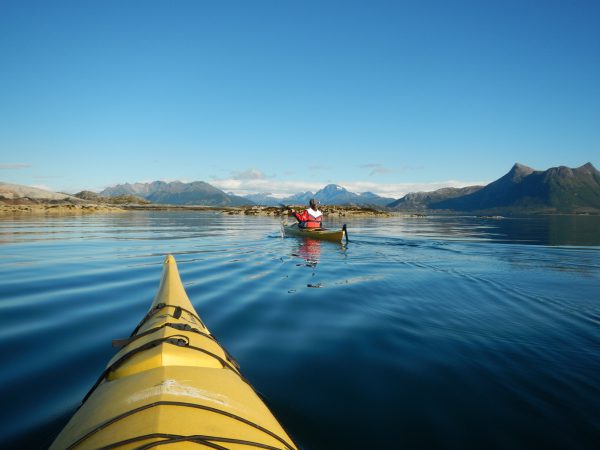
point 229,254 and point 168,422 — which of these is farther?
point 229,254

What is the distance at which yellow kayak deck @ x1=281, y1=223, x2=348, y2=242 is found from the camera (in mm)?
23469

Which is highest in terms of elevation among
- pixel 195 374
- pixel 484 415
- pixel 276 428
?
pixel 195 374

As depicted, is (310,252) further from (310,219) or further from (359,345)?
(359,345)

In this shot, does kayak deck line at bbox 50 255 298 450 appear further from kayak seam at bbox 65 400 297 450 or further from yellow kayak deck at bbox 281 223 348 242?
yellow kayak deck at bbox 281 223 348 242

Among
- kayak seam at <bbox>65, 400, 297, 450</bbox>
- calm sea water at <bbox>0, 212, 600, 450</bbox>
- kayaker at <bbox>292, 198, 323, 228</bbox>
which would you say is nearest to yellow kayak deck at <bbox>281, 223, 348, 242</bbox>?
kayaker at <bbox>292, 198, 323, 228</bbox>

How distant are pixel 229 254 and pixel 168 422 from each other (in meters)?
15.7

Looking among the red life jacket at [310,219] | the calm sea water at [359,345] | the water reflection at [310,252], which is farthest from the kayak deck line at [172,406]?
the red life jacket at [310,219]

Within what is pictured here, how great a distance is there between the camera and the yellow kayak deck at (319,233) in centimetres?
2347

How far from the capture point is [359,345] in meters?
6.61

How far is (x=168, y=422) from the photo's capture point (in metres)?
2.37

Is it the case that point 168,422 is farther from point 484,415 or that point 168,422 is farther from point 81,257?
point 81,257

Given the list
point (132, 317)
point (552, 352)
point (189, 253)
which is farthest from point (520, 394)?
point (189, 253)

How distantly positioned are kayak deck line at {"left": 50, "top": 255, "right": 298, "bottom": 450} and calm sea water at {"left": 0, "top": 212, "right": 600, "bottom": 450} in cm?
123

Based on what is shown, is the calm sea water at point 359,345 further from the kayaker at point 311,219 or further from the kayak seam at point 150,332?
the kayaker at point 311,219
